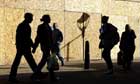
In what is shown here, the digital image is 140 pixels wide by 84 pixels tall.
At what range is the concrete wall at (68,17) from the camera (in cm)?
2292

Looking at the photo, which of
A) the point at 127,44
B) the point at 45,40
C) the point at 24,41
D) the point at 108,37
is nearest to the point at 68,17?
the point at 127,44

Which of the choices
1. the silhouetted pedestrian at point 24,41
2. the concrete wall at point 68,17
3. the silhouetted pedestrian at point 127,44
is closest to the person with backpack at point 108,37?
the silhouetted pedestrian at point 127,44

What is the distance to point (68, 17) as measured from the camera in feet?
84.3

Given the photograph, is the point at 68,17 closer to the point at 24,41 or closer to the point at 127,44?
the point at 127,44

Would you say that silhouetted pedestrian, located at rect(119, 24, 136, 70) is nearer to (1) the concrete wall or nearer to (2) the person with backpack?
(2) the person with backpack

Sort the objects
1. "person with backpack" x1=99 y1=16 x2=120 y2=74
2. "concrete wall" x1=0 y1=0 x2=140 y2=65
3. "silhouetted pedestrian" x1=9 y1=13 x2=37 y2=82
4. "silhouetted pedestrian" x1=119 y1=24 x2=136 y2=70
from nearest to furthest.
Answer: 1. "silhouetted pedestrian" x1=9 y1=13 x2=37 y2=82
2. "person with backpack" x1=99 y1=16 x2=120 y2=74
3. "silhouetted pedestrian" x1=119 y1=24 x2=136 y2=70
4. "concrete wall" x1=0 y1=0 x2=140 y2=65

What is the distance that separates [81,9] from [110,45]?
958 centimetres

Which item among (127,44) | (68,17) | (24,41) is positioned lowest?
(127,44)

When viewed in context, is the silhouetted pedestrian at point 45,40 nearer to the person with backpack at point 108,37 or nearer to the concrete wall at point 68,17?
the person with backpack at point 108,37

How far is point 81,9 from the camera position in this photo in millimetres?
26406

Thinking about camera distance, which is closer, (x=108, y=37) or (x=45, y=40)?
(x=45, y=40)

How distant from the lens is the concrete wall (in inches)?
902

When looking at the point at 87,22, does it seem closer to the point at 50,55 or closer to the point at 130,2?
the point at 130,2

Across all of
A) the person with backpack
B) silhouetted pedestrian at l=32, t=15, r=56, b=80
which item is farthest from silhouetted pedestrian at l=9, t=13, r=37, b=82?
the person with backpack
